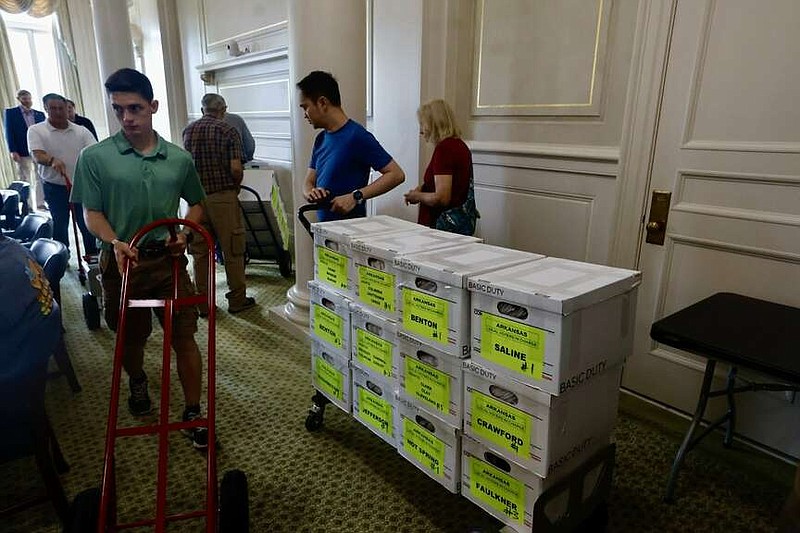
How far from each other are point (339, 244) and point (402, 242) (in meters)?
0.27

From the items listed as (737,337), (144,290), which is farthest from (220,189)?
(737,337)

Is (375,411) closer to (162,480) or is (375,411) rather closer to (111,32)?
(162,480)

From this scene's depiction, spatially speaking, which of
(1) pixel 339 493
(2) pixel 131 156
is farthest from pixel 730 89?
(2) pixel 131 156

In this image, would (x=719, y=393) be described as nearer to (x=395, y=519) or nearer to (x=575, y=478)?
(x=575, y=478)

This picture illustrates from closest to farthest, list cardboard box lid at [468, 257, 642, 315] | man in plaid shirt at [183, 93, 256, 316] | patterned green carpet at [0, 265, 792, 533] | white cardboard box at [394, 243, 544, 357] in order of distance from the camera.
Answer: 1. cardboard box lid at [468, 257, 642, 315]
2. white cardboard box at [394, 243, 544, 357]
3. patterned green carpet at [0, 265, 792, 533]
4. man in plaid shirt at [183, 93, 256, 316]

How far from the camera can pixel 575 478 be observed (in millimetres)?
1333

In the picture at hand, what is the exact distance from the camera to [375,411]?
70.4 inches

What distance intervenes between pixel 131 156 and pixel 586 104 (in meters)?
2.06

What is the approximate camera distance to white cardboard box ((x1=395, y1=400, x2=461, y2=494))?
4.92 ft

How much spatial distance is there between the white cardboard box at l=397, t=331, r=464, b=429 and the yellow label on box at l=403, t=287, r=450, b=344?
40 millimetres

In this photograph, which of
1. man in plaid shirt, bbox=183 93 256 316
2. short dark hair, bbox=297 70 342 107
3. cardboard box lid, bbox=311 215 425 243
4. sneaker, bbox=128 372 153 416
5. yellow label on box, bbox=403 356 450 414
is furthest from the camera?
man in plaid shirt, bbox=183 93 256 316

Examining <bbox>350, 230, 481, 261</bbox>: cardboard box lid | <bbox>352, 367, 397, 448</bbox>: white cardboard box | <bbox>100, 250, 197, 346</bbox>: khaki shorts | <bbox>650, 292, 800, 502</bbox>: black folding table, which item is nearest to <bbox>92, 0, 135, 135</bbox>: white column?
<bbox>100, 250, 197, 346</bbox>: khaki shorts

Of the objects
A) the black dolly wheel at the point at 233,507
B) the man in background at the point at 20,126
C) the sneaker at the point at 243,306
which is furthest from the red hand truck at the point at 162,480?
the man in background at the point at 20,126

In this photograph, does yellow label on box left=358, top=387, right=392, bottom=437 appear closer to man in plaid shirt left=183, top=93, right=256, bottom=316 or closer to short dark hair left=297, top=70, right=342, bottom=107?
short dark hair left=297, top=70, right=342, bottom=107
